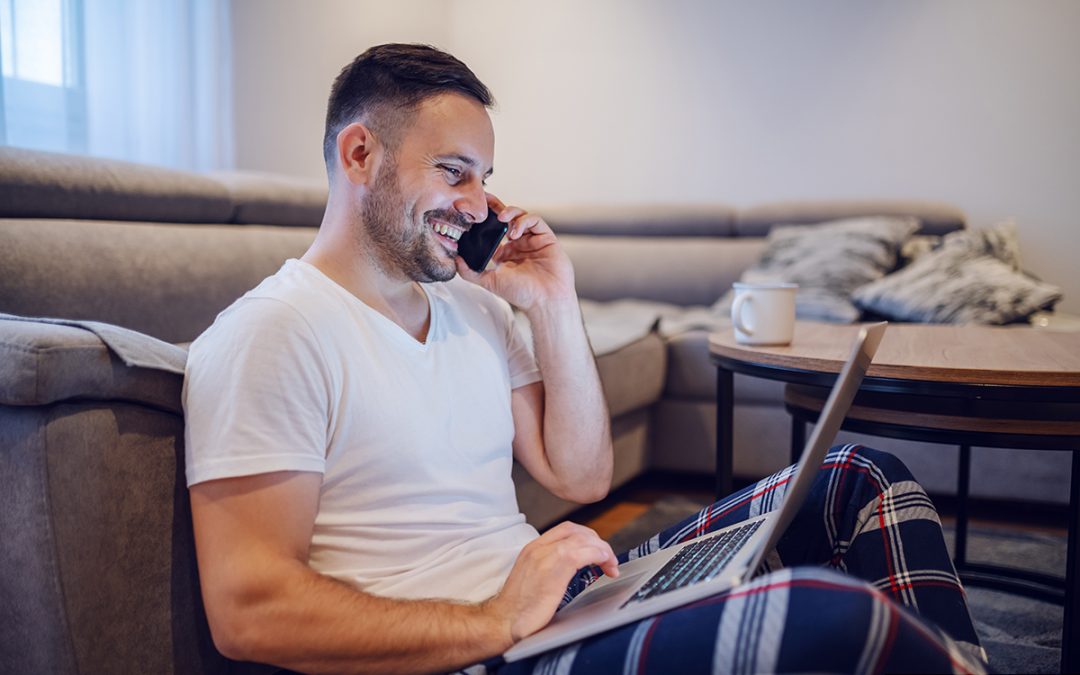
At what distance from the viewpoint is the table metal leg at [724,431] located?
1432mm

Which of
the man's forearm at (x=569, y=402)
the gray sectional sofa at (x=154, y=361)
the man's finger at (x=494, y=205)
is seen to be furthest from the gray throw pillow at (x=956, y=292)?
the man's finger at (x=494, y=205)

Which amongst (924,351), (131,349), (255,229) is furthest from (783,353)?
(255,229)

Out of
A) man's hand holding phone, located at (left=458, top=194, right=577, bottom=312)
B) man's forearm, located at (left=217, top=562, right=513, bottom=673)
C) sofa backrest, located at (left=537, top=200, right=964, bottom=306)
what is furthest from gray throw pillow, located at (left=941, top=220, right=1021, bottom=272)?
man's forearm, located at (left=217, top=562, right=513, bottom=673)

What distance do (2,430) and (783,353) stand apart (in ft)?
3.09

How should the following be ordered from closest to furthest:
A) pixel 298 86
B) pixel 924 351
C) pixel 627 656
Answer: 1. pixel 627 656
2. pixel 924 351
3. pixel 298 86

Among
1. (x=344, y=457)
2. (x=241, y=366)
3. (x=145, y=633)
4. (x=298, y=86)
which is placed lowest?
(x=145, y=633)

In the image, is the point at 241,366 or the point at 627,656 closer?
the point at 627,656

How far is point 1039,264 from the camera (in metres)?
3.17

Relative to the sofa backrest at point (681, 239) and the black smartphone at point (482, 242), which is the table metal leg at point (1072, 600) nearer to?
the black smartphone at point (482, 242)

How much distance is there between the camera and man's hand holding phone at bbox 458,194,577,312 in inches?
44.9

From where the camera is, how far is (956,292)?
8.02 ft

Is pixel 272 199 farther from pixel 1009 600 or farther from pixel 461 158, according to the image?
pixel 1009 600

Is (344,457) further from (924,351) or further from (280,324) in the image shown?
(924,351)

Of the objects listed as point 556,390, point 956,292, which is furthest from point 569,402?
point 956,292
